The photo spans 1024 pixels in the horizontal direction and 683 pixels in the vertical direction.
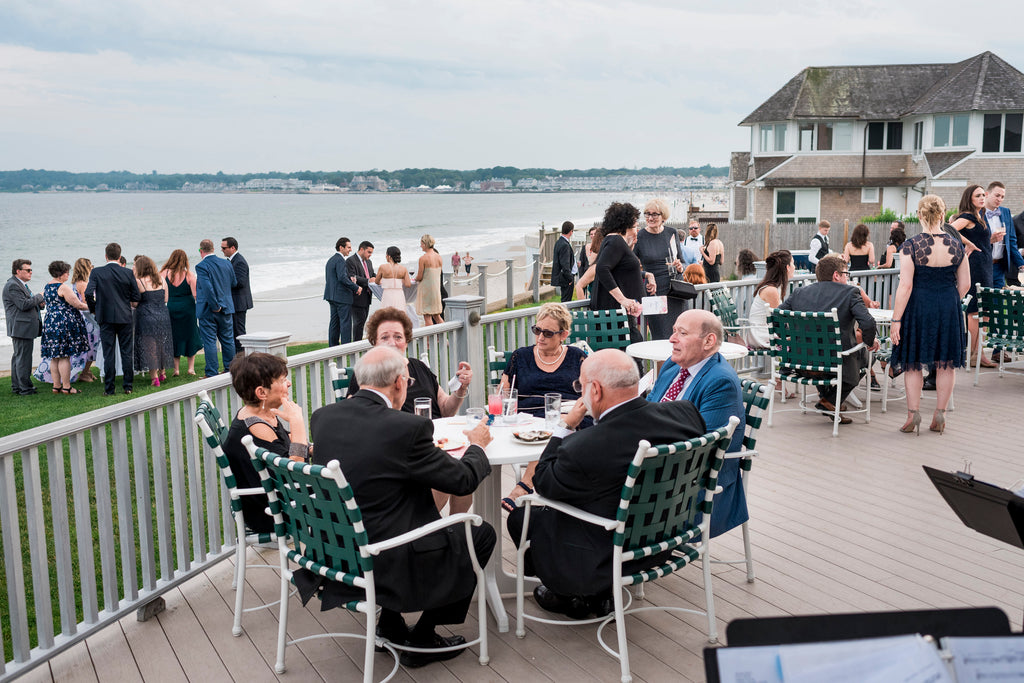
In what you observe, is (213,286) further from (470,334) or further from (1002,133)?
(1002,133)

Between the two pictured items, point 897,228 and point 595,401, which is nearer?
point 595,401

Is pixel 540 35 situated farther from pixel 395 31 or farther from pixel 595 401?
pixel 595 401

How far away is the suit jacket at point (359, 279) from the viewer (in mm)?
12945

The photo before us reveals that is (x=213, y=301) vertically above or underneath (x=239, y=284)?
underneath

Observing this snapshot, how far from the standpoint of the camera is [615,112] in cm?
9906

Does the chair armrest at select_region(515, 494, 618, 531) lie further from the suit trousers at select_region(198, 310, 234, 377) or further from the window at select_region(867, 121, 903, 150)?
the window at select_region(867, 121, 903, 150)

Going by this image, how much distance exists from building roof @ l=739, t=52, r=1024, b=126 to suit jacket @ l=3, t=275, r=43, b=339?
34.3 meters

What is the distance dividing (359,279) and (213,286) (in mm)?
2280

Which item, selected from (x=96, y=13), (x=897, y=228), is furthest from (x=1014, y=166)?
(x=96, y=13)

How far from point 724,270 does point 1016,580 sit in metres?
30.4

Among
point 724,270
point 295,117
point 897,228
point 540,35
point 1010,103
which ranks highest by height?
point 540,35

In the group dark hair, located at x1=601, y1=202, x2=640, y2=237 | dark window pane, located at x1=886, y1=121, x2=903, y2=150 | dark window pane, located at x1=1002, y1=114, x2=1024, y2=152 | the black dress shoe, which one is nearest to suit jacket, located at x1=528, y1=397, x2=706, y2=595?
the black dress shoe

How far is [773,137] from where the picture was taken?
3953 cm

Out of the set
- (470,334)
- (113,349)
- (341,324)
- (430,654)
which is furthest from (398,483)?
(341,324)
